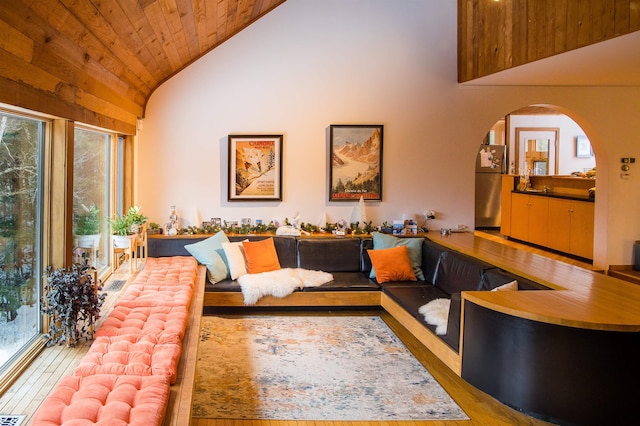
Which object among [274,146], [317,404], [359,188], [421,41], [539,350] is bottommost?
[317,404]

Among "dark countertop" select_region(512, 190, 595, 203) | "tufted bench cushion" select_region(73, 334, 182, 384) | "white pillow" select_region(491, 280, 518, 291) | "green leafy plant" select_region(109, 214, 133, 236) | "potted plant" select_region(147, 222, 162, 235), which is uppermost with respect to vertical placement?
"dark countertop" select_region(512, 190, 595, 203)

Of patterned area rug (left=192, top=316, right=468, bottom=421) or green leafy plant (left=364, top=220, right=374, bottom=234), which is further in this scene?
green leafy plant (left=364, top=220, right=374, bottom=234)

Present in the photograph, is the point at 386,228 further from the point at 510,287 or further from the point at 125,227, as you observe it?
the point at 125,227

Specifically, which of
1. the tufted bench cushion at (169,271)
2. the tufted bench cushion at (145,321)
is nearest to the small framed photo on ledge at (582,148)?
the tufted bench cushion at (169,271)

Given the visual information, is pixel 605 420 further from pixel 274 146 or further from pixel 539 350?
pixel 274 146

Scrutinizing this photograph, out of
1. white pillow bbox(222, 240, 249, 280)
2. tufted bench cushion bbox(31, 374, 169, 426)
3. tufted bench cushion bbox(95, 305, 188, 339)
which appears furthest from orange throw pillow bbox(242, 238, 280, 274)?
tufted bench cushion bbox(31, 374, 169, 426)

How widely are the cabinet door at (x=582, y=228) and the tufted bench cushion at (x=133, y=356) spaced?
20.3 ft

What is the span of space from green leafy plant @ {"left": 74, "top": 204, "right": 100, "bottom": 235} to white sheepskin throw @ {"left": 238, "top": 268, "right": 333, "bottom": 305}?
1524 millimetres

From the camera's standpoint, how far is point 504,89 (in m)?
6.82

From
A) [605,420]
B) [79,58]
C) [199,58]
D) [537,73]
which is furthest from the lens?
[199,58]

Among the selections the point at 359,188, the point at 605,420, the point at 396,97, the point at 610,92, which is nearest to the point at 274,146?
the point at 359,188

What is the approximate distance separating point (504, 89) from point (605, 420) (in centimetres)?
462

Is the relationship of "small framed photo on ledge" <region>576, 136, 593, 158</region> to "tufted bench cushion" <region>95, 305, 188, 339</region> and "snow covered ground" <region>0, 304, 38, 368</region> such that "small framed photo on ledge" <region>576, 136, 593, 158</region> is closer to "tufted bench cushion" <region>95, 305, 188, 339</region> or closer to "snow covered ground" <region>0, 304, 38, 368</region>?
"tufted bench cushion" <region>95, 305, 188, 339</region>

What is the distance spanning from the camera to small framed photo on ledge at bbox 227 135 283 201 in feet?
21.9
